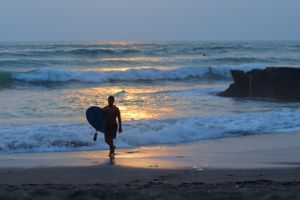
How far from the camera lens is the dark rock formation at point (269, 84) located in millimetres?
21734

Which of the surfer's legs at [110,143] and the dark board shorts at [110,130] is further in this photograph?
the dark board shorts at [110,130]

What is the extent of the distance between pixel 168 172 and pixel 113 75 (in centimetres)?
2587

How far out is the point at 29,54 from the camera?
4462 centimetres

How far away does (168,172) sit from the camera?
811 centimetres

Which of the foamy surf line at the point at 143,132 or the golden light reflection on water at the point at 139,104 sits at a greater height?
the foamy surf line at the point at 143,132

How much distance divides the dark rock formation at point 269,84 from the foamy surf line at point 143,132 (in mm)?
7069

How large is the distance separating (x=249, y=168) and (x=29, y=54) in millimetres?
38370

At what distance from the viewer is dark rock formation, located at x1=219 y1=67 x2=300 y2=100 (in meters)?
21.7

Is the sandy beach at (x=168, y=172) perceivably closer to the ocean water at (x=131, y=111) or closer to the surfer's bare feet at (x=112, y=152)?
the surfer's bare feet at (x=112, y=152)

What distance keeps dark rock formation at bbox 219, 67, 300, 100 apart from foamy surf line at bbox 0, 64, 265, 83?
11287 millimetres

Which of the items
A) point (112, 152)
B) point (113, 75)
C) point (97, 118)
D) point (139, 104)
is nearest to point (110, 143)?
point (112, 152)

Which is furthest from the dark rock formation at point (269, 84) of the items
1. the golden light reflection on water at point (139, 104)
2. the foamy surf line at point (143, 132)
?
the foamy surf line at point (143, 132)

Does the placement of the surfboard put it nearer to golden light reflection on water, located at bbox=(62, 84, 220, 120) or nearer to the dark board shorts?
the dark board shorts

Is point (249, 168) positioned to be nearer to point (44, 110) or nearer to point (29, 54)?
point (44, 110)
